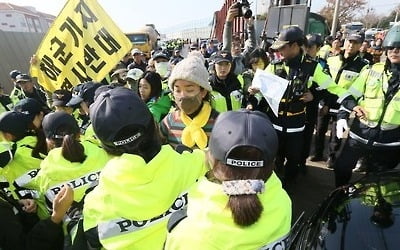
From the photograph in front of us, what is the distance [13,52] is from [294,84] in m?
12.6

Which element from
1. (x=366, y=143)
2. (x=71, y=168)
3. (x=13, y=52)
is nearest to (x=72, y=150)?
(x=71, y=168)

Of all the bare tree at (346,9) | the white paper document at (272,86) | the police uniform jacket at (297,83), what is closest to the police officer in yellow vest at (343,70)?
the police uniform jacket at (297,83)

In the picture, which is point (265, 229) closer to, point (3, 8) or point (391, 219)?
point (391, 219)

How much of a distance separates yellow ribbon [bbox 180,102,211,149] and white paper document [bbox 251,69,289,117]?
116 centimetres

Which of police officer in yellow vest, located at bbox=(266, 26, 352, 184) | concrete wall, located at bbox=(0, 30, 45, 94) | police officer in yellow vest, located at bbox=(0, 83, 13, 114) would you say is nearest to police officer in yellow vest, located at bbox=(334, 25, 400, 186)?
police officer in yellow vest, located at bbox=(266, 26, 352, 184)

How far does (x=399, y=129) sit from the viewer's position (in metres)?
3.11

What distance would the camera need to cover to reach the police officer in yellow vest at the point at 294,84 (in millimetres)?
3396

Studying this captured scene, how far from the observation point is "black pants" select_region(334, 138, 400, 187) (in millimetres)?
3227

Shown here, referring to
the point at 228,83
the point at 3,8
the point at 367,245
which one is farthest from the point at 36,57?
the point at 3,8

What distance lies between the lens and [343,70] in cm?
454

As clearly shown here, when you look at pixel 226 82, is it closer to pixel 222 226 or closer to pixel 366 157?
pixel 366 157

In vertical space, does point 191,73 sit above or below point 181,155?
above

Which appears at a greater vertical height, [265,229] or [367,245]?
[265,229]

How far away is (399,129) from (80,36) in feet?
12.4
